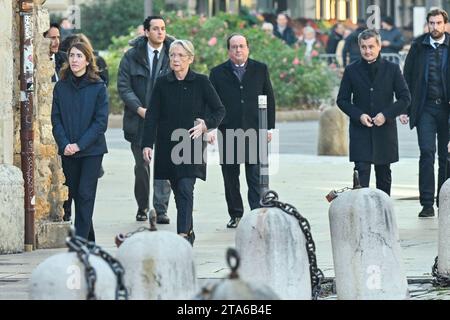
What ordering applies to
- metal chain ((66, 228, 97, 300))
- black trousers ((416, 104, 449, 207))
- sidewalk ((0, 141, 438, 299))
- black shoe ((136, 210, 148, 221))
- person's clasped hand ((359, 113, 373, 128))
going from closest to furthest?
metal chain ((66, 228, 97, 300)), sidewalk ((0, 141, 438, 299)), person's clasped hand ((359, 113, 373, 128)), black trousers ((416, 104, 449, 207)), black shoe ((136, 210, 148, 221))

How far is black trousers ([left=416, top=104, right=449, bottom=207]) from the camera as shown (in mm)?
15484

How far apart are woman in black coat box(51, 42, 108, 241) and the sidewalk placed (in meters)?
0.56

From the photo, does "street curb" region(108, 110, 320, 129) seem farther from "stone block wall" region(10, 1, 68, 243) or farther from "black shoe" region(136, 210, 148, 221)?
"stone block wall" region(10, 1, 68, 243)

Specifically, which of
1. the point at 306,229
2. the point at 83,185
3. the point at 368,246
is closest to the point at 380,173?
the point at 83,185

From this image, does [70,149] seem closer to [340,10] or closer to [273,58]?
[273,58]

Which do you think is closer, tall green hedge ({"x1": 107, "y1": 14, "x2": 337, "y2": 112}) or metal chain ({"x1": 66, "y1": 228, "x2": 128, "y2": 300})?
metal chain ({"x1": 66, "y1": 228, "x2": 128, "y2": 300})

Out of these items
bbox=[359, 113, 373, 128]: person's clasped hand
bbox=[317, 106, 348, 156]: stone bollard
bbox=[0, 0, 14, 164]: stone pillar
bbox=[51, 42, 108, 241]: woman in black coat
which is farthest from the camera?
bbox=[317, 106, 348, 156]: stone bollard

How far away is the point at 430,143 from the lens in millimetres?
15539

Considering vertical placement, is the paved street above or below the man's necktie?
below

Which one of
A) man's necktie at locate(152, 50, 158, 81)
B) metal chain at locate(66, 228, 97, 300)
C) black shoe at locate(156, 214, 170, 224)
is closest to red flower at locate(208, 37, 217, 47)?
man's necktie at locate(152, 50, 158, 81)

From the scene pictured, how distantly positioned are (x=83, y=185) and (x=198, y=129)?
1022 mm

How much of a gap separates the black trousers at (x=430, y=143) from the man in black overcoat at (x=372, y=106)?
699mm

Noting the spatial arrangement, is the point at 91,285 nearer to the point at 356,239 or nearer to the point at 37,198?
the point at 356,239

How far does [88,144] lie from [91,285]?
5.25 metres
